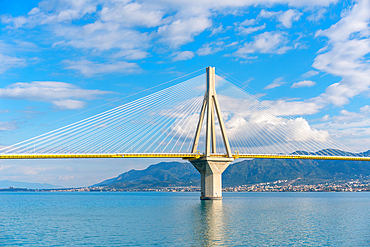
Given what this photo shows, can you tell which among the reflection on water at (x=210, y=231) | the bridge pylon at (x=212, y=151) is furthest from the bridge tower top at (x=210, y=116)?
the reflection on water at (x=210, y=231)

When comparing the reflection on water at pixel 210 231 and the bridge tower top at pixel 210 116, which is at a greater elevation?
the bridge tower top at pixel 210 116

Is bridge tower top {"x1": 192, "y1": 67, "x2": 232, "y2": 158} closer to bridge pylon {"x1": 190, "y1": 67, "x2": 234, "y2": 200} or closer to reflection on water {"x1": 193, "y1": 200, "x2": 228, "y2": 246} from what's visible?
bridge pylon {"x1": 190, "y1": 67, "x2": 234, "y2": 200}

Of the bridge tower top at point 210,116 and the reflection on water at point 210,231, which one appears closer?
the reflection on water at point 210,231

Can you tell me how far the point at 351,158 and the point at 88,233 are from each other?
214ft

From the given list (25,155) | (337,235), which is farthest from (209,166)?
(337,235)

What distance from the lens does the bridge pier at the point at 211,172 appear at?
6556 cm

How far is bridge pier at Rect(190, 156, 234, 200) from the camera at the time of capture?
65562 millimetres

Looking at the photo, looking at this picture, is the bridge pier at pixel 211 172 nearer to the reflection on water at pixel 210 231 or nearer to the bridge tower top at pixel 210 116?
the bridge tower top at pixel 210 116

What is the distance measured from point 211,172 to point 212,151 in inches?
149

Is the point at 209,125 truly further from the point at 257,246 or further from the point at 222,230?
the point at 257,246

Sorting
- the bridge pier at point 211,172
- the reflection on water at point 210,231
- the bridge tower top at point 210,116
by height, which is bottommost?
the reflection on water at point 210,231

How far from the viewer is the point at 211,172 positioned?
66.5m

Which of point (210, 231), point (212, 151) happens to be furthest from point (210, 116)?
point (210, 231)

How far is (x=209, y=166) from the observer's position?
65.4 metres
